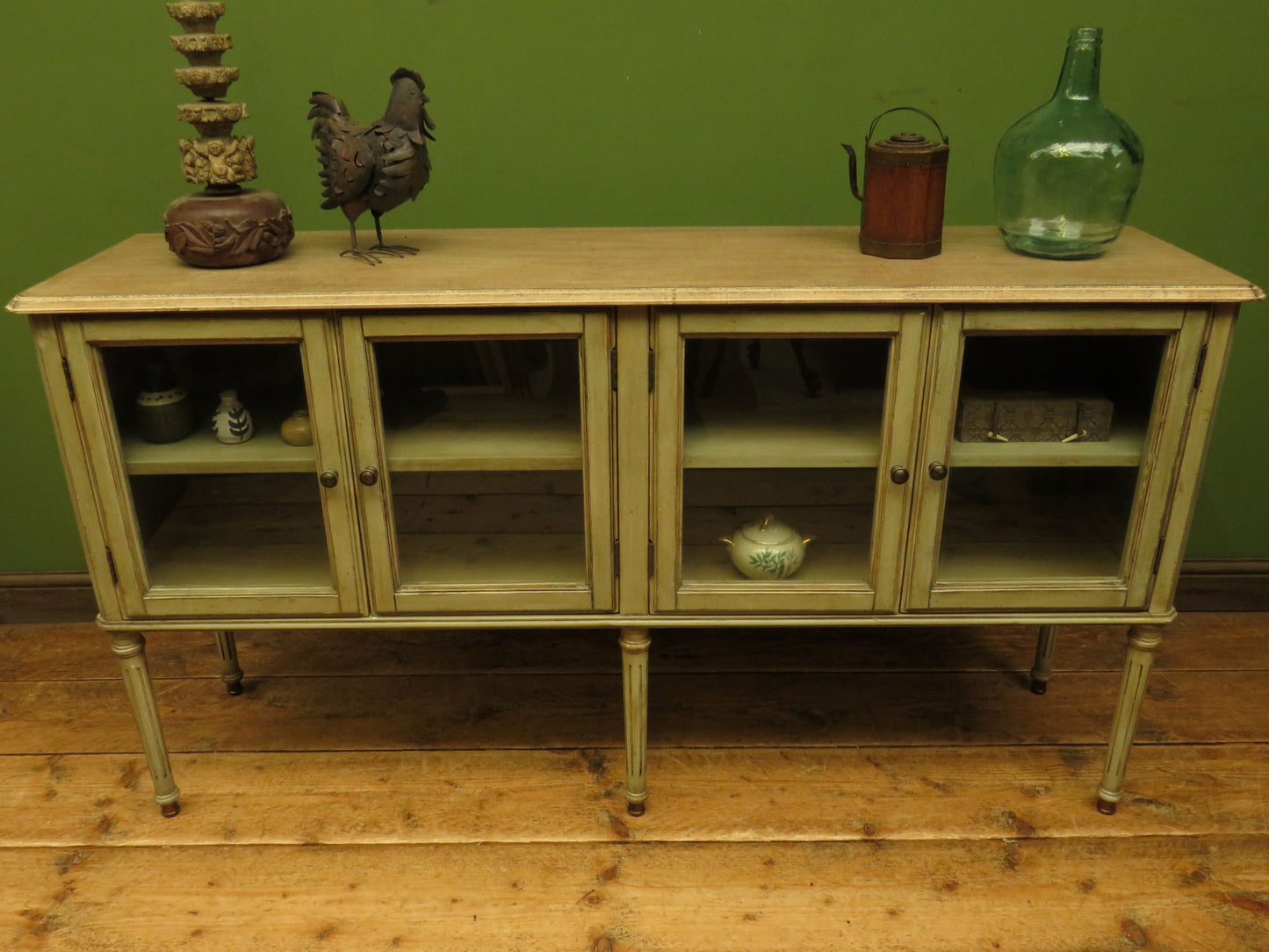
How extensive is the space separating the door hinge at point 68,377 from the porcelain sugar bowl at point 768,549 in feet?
3.51

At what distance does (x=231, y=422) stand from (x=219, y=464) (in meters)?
0.07

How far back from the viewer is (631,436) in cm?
170

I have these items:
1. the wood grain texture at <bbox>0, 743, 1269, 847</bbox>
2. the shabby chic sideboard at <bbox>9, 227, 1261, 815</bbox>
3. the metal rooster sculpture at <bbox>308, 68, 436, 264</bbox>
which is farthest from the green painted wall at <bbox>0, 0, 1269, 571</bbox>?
the wood grain texture at <bbox>0, 743, 1269, 847</bbox>

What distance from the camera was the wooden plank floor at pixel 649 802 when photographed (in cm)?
177

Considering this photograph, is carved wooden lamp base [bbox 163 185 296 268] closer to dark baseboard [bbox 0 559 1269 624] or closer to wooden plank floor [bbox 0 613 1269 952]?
wooden plank floor [bbox 0 613 1269 952]

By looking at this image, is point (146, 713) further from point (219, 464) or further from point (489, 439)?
point (489, 439)

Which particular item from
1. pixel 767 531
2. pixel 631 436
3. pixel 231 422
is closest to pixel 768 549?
pixel 767 531

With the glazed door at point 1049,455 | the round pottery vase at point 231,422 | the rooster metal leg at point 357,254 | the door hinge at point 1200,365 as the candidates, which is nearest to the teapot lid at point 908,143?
the glazed door at point 1049,455

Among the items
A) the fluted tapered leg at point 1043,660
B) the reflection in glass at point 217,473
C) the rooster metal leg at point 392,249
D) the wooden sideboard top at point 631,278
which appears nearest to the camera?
the wooden sideboard top at point 631,278

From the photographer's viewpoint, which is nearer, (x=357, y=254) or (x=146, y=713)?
(x=357, y=254)

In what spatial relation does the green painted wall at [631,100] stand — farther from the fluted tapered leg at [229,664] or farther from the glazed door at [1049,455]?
the fluted tapered leg at [229,664]

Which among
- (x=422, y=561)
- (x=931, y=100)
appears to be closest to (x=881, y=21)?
(x=931, y=100)

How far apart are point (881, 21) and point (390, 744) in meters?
1.74

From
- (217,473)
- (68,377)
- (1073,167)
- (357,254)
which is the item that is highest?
(1073,167)
